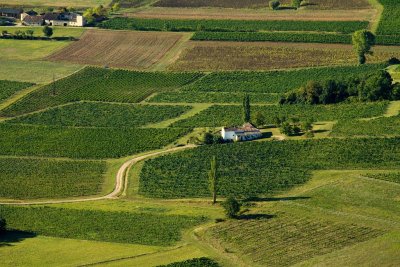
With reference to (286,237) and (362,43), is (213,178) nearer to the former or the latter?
(286,237)

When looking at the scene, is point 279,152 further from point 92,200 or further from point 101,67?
point 101,67

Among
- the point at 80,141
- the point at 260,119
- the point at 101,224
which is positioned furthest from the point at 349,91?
the point at 101,224

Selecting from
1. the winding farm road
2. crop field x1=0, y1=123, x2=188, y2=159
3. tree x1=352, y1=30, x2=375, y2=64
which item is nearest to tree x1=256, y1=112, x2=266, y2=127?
crop field x1=0, y1=123, x2=188, y2=159

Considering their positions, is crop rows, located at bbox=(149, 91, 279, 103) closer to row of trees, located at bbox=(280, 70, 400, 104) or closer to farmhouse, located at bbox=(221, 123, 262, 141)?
row of trees, located at bbox=(280, 70, 400, 104)

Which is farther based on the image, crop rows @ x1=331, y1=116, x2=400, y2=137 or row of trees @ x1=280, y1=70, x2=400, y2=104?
row of trees @ x1=280, y1=70, x2=400, y2=104

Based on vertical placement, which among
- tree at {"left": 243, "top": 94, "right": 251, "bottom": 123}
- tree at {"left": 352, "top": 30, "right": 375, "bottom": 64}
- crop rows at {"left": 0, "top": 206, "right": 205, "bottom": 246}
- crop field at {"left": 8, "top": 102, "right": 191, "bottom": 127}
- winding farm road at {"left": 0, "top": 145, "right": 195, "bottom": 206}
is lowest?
crop rows at {"left": 0, "top": 206, "right": 205, "bottom": 246}

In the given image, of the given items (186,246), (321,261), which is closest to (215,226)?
(186,246)
